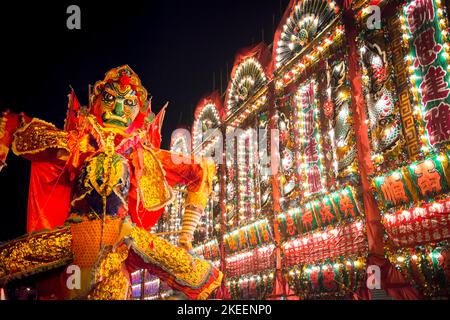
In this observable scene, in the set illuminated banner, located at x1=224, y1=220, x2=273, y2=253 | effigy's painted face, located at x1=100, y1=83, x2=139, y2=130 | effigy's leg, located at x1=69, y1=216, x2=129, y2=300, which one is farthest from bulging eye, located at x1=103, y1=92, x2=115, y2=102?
illuminated banner, located at x1=224, y1=220, x2=273, y2=253

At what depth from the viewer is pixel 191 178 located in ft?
13.9

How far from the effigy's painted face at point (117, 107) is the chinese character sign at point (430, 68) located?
4.13m

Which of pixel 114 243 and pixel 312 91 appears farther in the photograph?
pixel 312 91

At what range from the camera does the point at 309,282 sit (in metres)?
7.45

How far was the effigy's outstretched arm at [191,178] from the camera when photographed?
13.3 ft

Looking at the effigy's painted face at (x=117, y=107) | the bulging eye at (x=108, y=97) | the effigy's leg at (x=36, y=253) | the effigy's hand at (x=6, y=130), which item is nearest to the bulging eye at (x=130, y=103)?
the effigy's painted face at (x=117, y=107)

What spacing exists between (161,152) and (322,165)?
4.18 meters

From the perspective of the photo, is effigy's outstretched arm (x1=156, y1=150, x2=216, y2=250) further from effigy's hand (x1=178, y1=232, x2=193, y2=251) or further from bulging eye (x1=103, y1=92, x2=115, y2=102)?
bulging eye (x1=103, y1=92, x2=115, y2=102)

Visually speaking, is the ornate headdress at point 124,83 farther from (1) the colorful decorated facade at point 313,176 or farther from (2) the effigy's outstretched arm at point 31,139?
(2) the effigy's outstretched arm at point 31,139

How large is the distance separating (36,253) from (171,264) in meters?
1.21

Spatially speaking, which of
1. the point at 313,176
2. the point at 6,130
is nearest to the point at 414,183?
the point at 313,176

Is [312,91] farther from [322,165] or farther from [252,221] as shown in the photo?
[252,221]

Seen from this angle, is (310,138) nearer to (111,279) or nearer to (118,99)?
(118,99)
